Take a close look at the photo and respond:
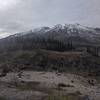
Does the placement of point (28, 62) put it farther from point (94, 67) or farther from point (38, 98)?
point (38, 98)

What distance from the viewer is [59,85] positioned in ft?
116

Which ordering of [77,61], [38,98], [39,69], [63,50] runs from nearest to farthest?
[38,98] → [39,69] → [77,61] → [63,50]

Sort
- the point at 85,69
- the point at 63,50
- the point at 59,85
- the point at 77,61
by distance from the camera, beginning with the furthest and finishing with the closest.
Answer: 1. the point at 63,50
2. the point at 77,61
3. the point at 85,69
4. the point at 59,85

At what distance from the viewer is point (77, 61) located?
7344 cm

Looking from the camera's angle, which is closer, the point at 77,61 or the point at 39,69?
the point at 39,69

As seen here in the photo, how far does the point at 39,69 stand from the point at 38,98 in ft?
113

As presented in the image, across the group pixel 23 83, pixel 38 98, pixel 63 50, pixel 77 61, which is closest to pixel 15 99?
pixel 38 98

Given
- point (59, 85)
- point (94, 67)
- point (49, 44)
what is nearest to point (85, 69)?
point (94, 67)

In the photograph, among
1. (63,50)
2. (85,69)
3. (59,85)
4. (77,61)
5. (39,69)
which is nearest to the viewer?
(59,85)

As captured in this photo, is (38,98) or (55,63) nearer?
(38,98)

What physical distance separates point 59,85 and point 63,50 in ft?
245

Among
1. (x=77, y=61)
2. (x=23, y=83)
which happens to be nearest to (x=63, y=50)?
(x=77, y=61)

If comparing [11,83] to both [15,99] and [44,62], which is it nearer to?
[15,99]

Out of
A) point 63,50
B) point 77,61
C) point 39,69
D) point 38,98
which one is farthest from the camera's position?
point 63,50
